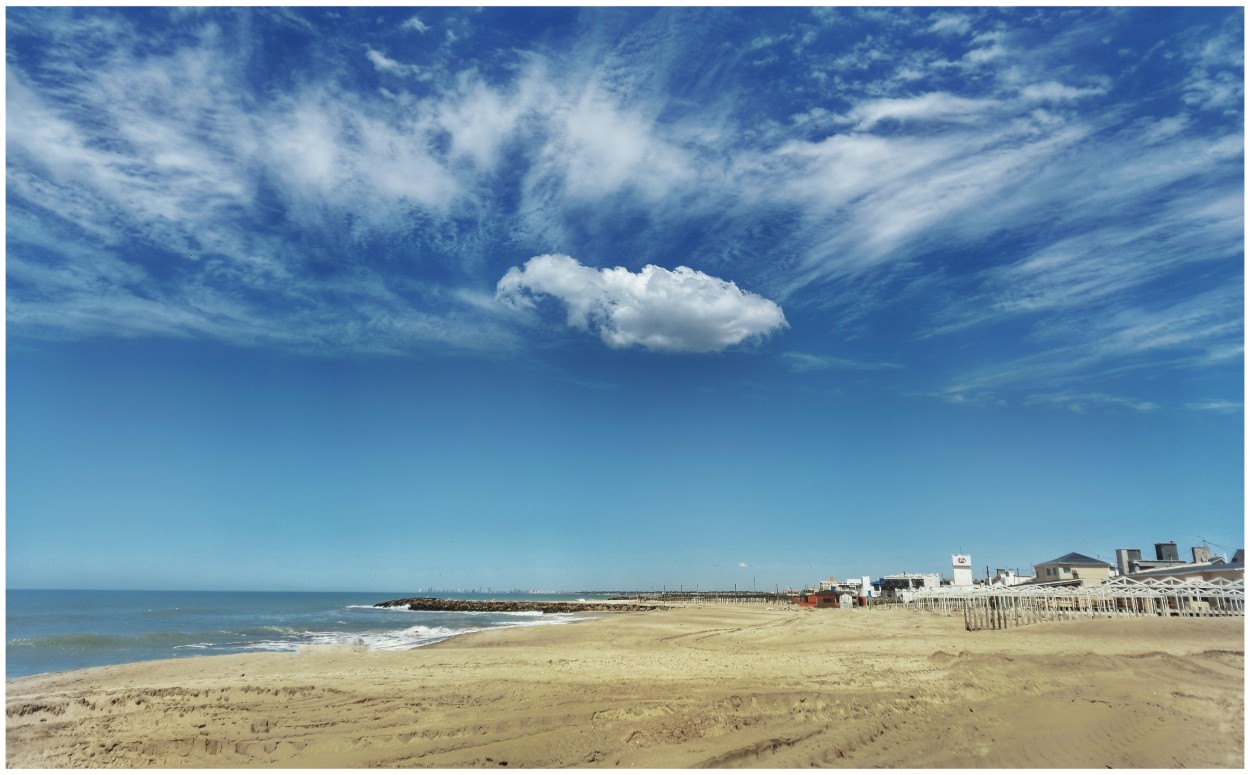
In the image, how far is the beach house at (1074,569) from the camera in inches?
2116

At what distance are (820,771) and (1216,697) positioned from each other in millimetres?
8921

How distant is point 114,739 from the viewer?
892 centimetres

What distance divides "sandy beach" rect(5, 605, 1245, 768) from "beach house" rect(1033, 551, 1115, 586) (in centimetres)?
4430

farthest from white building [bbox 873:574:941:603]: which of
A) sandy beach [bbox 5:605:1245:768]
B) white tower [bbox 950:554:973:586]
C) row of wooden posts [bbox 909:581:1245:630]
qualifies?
sandy beach [bbox 5:605:1245:768]

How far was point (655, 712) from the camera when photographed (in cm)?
984

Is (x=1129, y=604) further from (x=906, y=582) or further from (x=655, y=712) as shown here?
(x=906, y=582)

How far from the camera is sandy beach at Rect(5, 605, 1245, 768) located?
820 centimetres

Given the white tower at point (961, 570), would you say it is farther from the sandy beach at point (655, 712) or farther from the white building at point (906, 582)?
the sandy beach at point (655, 712)

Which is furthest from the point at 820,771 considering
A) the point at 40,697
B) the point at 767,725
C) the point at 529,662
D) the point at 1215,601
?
the point at 1215,601

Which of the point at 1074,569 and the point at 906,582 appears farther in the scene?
the point at 906,582

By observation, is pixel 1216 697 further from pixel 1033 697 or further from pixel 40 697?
pixel 40 697

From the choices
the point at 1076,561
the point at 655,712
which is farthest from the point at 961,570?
the point at 655,712

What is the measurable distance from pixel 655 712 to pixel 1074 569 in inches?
2288

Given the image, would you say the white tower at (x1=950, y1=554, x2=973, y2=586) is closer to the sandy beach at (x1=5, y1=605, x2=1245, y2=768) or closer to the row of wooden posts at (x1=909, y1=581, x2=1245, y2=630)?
the row of wooden posts at (x1=909, y1=581, x2=1245, y2=630)
